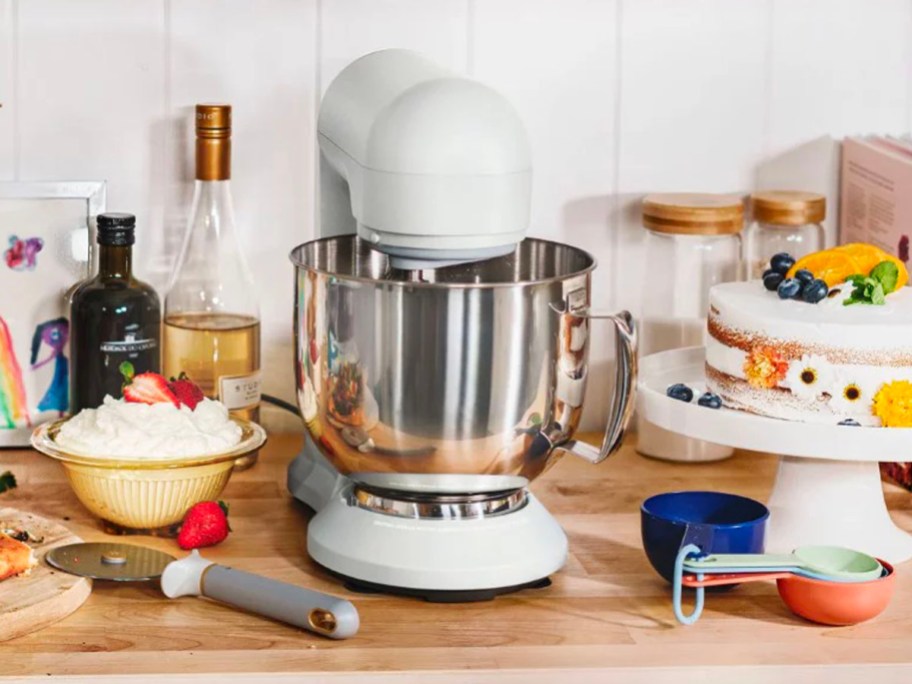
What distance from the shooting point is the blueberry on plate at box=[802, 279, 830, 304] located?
1.26 meters

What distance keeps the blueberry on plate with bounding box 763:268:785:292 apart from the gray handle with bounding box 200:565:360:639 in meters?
0.50

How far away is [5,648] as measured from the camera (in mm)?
1036

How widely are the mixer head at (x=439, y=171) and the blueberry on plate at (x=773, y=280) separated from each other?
1.01ft

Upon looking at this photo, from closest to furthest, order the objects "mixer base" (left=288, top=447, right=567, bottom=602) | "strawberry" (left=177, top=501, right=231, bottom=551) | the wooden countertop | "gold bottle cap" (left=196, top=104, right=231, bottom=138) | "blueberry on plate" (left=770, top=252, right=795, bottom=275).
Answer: the wooden countertop
"mixer base" (left=288, top=447, right=567, bottom=602)
"strawberry" (left=177, top=501, right=231, bottom=551)
"blueberry on plate" (left=770, top=252, right=795, bottom=275)
"gold bottle cap" (left=196, top=104, right=231, bottom=138)

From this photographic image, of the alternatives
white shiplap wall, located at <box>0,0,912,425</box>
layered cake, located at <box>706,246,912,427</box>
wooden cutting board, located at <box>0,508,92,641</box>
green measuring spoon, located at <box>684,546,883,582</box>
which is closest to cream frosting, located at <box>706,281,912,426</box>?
layered cake, located at <box>706,246,912,427</box>

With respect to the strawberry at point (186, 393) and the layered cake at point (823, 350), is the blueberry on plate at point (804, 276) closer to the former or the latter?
the layered cake at point (823, 350)

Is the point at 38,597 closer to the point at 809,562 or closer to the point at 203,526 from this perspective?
the point at 203,526

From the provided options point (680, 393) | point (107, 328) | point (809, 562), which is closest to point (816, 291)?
point (680, 393)

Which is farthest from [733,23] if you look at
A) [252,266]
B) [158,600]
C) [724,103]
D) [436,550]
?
[158,600]

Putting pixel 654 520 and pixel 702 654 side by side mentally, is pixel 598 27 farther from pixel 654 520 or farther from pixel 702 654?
pixel 702 654

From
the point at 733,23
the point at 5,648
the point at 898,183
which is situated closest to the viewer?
the point at 5,648

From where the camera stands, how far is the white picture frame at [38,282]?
1539mm

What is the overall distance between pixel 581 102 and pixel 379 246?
1.77ft

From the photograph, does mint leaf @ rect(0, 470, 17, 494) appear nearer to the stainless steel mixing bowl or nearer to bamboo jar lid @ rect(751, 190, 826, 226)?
the stainless steel mixing bowl
